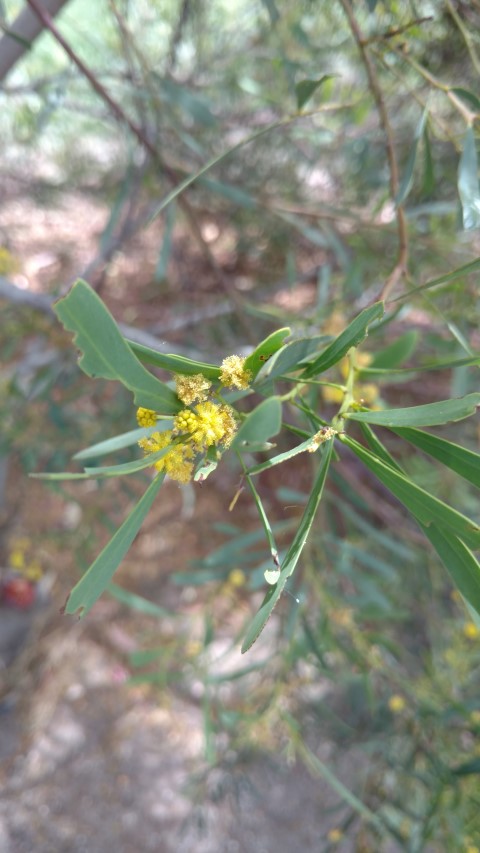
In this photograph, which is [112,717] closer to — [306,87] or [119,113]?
[119,113]

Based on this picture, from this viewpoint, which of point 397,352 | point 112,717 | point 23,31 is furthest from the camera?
point 112,717

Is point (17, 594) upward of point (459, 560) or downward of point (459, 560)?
upward

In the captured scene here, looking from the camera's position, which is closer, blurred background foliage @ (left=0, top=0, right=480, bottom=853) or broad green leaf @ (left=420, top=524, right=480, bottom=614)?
broad green leaf @ (left=420, top=524, right=480, bottom=614)

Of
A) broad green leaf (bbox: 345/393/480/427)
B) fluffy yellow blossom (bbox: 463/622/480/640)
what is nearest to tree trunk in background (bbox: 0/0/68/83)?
broad green leaf (bbox: 345/393/480/427)

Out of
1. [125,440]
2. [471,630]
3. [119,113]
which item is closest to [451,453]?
[125,440]

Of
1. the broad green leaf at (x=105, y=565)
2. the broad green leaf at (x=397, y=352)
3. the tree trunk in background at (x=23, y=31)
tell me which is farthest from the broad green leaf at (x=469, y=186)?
the tree trunk in background at (x=23, y=31)

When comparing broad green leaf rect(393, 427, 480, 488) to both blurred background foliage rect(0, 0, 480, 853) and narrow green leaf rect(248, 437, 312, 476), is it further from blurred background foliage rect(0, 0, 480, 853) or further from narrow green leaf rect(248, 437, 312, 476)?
blurred background foliage rect(0, 0, 480, 853)
